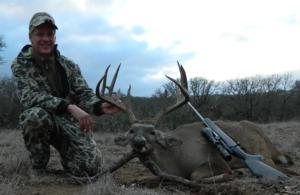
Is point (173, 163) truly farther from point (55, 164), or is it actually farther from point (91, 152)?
point (55, 164)

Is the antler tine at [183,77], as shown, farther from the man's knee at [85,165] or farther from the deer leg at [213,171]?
the man's knee at [85,165]

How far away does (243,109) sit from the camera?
93.7 feet

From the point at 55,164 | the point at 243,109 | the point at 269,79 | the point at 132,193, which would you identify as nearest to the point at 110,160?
the point at 55,164

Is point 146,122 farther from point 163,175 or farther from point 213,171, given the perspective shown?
point 213,171

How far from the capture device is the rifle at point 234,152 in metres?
5.61

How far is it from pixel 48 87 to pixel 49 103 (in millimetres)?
517

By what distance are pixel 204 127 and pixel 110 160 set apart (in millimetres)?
1500

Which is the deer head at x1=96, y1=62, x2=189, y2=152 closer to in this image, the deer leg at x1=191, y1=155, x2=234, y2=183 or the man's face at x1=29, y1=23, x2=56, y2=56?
the deer leg at x1=191, y1=155, x2=234, y2=183

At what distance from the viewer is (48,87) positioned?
595 cm

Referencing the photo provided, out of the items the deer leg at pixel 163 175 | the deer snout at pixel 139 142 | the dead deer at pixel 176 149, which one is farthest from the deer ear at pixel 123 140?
the deer snout at pixel 139 142

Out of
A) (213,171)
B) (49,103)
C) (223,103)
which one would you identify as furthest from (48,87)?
(223,103)

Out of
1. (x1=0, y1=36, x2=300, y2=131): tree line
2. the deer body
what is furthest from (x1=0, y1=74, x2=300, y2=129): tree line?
the deer body

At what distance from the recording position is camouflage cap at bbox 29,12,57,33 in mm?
5770

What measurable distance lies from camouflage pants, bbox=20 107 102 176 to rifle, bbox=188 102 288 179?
1.60 m
